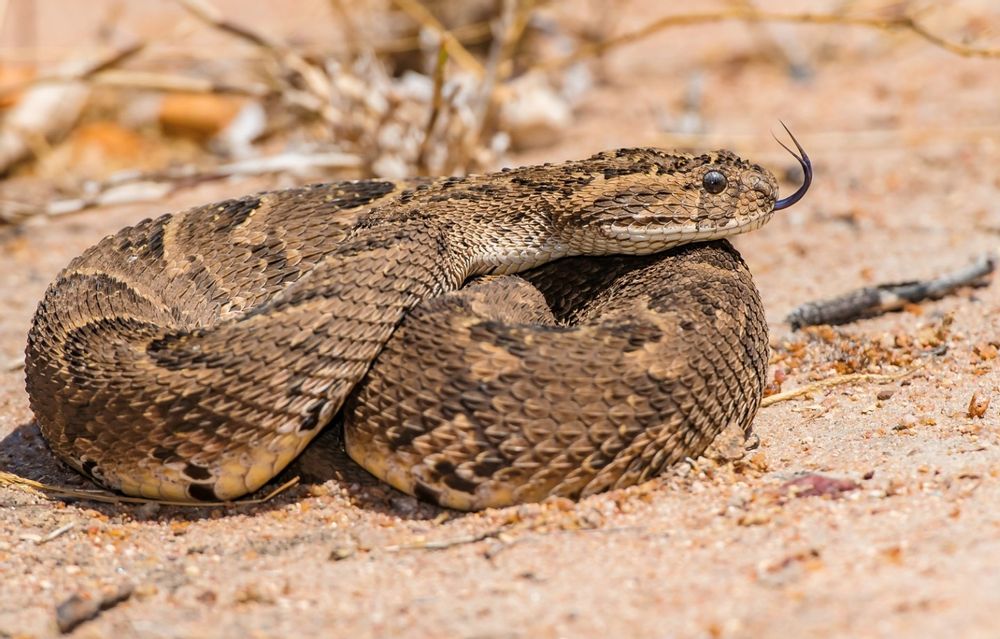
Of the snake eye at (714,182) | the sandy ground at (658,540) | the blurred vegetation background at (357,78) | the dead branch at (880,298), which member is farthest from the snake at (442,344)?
the blurred vegetation background at (357,78)

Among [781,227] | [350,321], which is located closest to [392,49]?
[781,227]

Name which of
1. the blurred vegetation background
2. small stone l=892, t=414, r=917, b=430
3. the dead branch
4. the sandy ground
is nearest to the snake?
the sandy ground

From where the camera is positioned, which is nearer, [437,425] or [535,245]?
[437,425]

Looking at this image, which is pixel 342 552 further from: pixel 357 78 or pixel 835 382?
pixel 357 78

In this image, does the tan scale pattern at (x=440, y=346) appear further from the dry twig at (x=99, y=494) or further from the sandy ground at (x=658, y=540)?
the sandy ground at (x=658, y=540)

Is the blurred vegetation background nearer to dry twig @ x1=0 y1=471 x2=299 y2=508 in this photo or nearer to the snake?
the snake

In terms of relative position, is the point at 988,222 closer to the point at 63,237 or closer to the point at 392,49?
the point at 392,49
